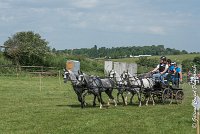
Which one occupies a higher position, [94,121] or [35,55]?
[35,55]

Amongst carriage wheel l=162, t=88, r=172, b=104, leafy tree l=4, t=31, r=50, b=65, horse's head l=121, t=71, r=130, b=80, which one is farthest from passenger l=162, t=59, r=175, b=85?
leafy tree l=4, t=31, r=50, b=65

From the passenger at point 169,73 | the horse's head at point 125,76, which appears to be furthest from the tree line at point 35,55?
the horse's head at point 125,76

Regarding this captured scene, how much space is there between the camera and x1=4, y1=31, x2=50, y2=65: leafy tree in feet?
194

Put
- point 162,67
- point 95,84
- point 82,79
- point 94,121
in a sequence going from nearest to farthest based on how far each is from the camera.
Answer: point 94,121 < point 82,79 < point 95,84 < point 162,67

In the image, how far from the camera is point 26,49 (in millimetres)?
59500

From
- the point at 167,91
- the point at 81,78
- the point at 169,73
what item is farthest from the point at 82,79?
the point at 169,73

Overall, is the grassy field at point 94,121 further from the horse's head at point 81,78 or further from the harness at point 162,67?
the harness at point 162,67

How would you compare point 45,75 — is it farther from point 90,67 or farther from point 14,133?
point 14,133

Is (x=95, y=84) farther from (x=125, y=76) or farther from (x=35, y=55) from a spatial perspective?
(x=35, y=55)

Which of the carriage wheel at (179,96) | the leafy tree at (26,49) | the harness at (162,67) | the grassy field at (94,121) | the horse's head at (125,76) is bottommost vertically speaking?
the grassy field at (94,121)

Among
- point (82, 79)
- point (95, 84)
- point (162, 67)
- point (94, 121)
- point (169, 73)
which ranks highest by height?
point (162, 67)

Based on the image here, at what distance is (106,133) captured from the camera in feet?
42.4

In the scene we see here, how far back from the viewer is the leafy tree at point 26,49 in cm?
5900

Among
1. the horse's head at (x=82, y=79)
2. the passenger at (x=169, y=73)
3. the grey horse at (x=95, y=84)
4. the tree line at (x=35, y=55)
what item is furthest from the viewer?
the tree line at (x=35, y=55)
